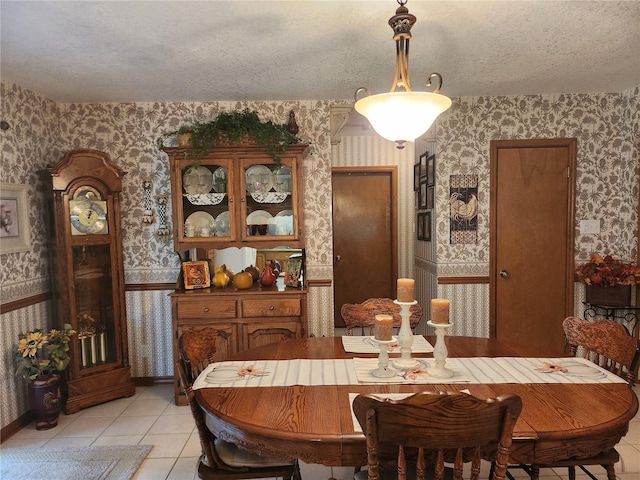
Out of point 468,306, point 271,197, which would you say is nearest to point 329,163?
point 271,197

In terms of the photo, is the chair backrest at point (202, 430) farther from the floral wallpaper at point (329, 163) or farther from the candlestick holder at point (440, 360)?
the floral wallpaper at point (329, 163)

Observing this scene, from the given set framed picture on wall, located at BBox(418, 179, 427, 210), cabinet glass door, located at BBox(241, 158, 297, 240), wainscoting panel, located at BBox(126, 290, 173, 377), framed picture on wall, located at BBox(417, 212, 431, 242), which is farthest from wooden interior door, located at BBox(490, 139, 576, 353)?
wainscoting panel, located at BBox(126, 290, 173, 377)

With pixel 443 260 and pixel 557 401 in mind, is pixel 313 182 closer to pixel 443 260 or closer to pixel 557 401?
pixel 443 260

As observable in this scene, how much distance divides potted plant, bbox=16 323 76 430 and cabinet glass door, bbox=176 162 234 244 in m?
1.09

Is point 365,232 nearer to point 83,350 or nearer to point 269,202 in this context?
point 269,202

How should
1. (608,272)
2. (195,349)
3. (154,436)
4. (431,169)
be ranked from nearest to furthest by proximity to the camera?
(195,349) → (154,436) → (608,272) → (431,169)

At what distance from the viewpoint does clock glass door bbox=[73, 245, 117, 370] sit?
10.7 ft

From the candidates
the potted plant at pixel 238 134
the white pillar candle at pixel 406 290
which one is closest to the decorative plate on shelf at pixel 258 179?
the potted plant at pixel 238 134

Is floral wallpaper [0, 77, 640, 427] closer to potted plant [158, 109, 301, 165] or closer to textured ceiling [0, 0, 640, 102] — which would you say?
textured ceiling [0, 0, 640, 102]

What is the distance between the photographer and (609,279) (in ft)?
10.8

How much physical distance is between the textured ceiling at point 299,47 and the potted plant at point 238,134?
23 centimetres

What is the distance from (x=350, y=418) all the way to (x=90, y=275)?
2.65 metres

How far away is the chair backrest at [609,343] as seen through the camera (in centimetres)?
187

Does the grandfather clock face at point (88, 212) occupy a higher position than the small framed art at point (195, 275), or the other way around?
the grandfather clock face at point (88, 212)
